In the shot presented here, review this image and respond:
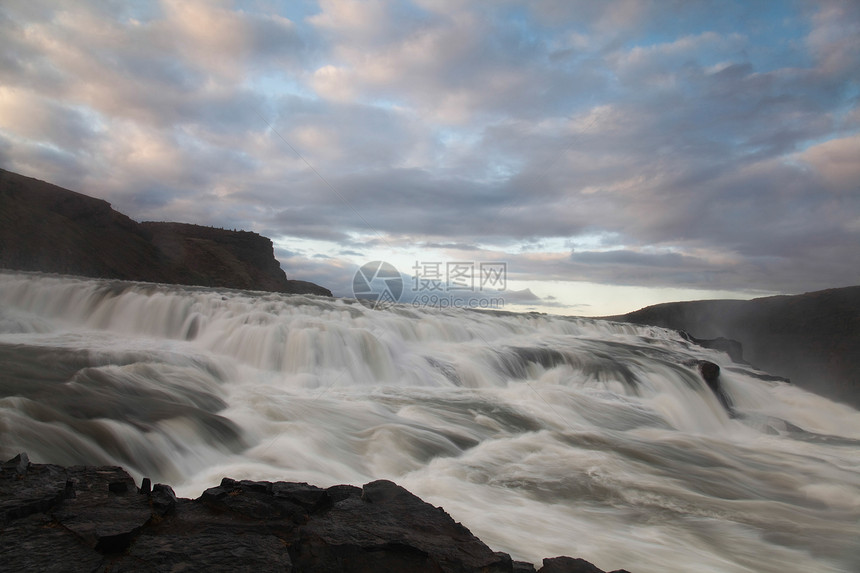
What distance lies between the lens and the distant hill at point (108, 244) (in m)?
30.0

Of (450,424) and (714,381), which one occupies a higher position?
(714,381)

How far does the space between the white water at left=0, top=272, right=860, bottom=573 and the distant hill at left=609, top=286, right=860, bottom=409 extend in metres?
7.76

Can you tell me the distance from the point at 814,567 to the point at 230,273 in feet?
169

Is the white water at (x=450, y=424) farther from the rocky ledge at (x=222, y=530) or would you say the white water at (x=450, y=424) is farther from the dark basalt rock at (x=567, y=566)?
the rocky ledge at (x=222, y=530)

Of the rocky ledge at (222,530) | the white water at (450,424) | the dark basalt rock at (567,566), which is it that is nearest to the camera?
the rocky ledge at (222,530)

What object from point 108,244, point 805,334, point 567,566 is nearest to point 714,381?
point 567,566

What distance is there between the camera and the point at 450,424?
25.1ft

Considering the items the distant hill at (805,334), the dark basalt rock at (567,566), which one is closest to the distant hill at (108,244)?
the dark basalt rock at (567,566)

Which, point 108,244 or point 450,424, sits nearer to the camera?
point 450,424

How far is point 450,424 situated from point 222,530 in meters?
5.41

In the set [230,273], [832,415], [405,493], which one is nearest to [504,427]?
[405,493]

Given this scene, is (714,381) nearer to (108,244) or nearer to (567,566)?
(567,566)

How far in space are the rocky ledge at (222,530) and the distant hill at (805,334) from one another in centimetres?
2219

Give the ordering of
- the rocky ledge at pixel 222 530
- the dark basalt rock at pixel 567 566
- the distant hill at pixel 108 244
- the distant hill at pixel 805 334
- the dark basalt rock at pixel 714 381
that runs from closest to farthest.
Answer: the rocky ledge at pixel 222 530 → the dark basalt rock at pixel 567 566 → the dark basalt rock at pixel 714 381 → the distant hill at pixel 805 334 → the distant hill at pixel 108 244
